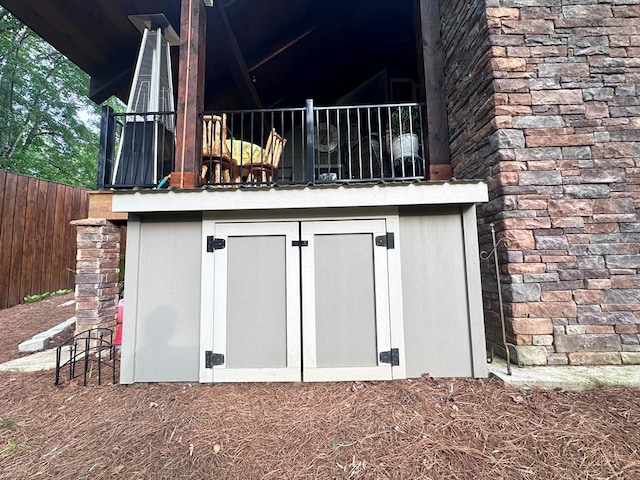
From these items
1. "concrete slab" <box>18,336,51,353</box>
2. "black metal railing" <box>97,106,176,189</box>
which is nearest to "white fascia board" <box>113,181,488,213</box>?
"black metal railing" <box>97,106,176,189</box>

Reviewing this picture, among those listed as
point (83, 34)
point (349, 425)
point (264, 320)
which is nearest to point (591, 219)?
point (349, 425)

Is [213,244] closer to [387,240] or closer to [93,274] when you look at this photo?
[387,240]

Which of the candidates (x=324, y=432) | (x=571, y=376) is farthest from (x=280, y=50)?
(x=571, y=376)

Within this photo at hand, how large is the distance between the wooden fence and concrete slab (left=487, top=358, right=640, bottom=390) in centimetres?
716

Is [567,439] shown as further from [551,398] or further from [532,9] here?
[532,9]

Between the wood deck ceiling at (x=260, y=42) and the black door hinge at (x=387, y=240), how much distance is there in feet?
12.2

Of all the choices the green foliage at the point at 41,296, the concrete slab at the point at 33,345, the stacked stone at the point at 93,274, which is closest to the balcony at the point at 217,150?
the stacked stone at the point at 93,274

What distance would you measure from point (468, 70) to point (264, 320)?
3.04m

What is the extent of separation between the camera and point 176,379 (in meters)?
2.49

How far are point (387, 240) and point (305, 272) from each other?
723mm

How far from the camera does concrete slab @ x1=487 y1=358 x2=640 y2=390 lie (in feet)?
7.03

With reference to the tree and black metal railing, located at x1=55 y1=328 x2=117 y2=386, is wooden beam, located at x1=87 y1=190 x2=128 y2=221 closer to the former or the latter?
black metal railing, located at x1=55 y1=328 x2=117 y2=386

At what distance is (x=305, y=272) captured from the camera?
2.54 m

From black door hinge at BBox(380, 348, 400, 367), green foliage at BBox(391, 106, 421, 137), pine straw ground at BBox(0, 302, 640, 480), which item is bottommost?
pine straw ground at BBox(0, 302, 640, 480)
